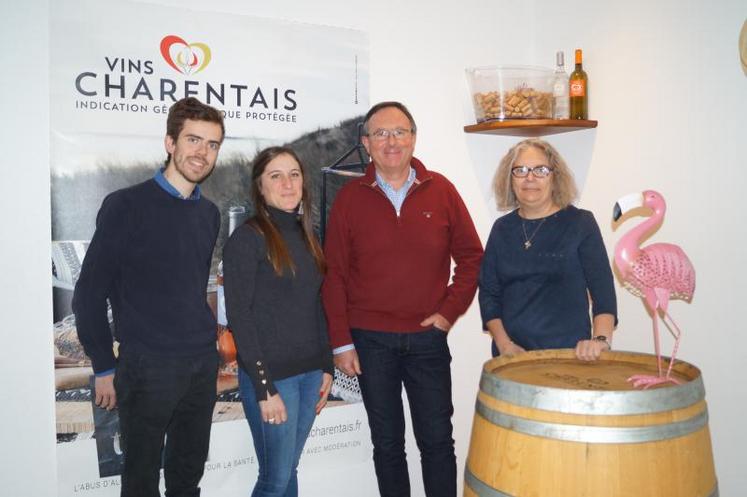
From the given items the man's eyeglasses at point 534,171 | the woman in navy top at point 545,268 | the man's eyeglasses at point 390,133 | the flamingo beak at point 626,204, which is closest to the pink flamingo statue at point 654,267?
the flamingo beak at point 626,204

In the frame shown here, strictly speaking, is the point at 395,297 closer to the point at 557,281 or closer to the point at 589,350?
the point at 557,281

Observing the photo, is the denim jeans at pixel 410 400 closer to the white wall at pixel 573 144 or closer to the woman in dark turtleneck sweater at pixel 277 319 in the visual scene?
the woman in dark turtleneck sweater at pixel 277 319

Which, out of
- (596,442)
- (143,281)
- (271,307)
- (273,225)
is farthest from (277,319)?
(596,442)

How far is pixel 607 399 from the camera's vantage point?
1261mm

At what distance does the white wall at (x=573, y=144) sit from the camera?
2055mm

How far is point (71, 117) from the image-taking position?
2090mm

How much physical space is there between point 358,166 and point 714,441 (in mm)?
1712

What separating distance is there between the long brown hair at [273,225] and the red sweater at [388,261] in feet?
0.61

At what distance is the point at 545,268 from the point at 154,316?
125 centimetres

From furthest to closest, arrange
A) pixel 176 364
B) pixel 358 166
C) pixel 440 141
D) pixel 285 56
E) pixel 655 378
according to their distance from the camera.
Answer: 1. pixel 440 141
2. pixel 358 166
3. pixel 285 56
4. pixel 176 364
5. pixel 655 378

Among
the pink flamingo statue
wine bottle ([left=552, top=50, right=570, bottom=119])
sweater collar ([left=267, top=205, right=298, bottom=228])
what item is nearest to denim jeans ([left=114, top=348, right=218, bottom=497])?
sweater collar ([left=267, top=205, right=298, bottom=228])

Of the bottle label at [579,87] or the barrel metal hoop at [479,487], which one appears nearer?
the barrel metal hoop at [479,487]

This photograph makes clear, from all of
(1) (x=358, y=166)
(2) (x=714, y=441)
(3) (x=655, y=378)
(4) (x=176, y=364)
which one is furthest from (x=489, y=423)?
(1) (x=358, y=166)

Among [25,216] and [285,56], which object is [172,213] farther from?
[285,56]
